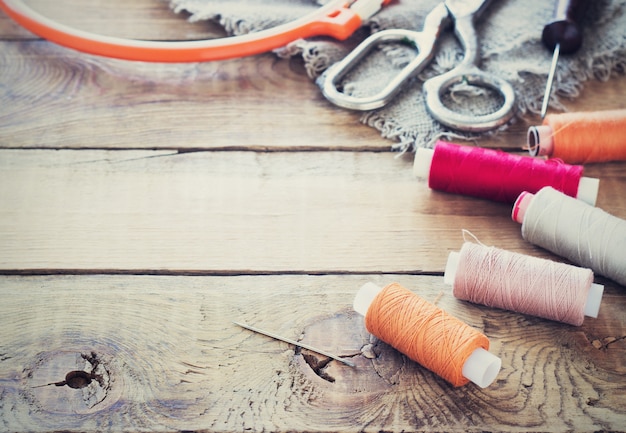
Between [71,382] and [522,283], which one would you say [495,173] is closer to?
[522,283]

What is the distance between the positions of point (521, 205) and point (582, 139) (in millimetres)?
177

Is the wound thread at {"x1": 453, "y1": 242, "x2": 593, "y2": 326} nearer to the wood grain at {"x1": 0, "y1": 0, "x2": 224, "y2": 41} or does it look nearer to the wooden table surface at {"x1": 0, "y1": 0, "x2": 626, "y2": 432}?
the wooden table surface at {"x1": 0, "y1": 0, "x2": 626, "y2": 432}

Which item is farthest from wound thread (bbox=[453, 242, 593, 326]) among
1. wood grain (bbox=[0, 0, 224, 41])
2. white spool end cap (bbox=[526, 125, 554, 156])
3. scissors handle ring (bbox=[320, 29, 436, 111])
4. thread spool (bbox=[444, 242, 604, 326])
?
wood grain (bbox=[0, 0, 224, 41])

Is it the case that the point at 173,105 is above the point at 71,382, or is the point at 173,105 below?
above

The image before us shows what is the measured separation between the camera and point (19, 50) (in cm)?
130

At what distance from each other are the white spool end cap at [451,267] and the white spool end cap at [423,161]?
0.54ft

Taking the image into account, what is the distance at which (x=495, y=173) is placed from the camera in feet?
3.35

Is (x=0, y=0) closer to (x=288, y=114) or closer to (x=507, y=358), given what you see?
(x=288, y=114)

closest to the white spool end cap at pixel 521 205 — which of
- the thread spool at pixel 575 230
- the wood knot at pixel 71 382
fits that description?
the thread spool at pixel 575 230

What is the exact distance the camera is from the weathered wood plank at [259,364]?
2.66 ft

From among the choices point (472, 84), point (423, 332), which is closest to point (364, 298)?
point (423, 332)

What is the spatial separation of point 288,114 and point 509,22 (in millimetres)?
461

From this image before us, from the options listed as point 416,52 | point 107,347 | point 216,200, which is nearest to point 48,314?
point 107,347

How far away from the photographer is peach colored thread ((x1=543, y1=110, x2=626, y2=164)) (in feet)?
3.50
